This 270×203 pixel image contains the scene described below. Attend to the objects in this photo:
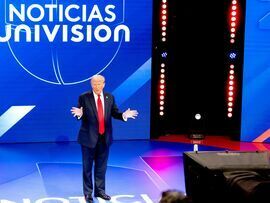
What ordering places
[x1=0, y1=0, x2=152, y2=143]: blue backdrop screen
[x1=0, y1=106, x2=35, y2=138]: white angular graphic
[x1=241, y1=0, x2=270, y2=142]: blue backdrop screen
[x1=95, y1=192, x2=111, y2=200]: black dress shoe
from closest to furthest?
1. [x1=95, y1=192, x2=111, y2=200]: black dress shoe
2. [x1=0, y1=0, x2=152, y2=143]: blue backdrop screen
3. [x1=0, y1=106, x2=35, y2=138]: white angular graphic
4. [x1=241, y1=0, x2=270, y2=142]: blue backdrop screen

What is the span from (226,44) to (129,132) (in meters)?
2.28

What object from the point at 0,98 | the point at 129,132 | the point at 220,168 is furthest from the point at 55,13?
the point at 220,168

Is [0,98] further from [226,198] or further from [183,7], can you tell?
[226,198]

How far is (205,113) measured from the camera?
11.1 meters

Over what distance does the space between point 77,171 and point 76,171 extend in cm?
1

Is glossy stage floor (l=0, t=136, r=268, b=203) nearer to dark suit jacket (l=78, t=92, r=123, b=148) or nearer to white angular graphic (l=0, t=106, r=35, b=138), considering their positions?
white angular graphic (l=0, t=106, r=35, b=138)

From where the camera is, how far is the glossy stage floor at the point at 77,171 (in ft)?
23.8

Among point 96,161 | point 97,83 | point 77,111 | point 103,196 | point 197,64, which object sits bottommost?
point 103,196

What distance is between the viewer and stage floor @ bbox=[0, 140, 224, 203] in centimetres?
726

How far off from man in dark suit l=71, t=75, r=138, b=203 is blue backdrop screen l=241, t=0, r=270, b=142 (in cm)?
412

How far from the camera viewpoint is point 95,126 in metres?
6.82

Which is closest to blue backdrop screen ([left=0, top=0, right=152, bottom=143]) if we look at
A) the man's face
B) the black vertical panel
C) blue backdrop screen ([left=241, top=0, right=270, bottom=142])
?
the black vertical panel

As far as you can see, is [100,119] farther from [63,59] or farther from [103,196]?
[63,59]

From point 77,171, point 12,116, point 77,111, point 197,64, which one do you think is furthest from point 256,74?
point 77,111
